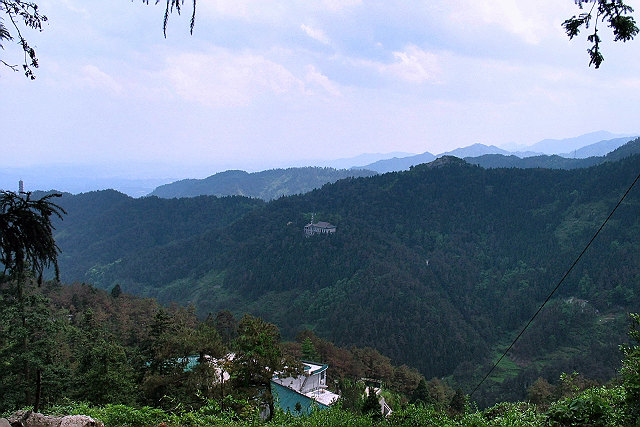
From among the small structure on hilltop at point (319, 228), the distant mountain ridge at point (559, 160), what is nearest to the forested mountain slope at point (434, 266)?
the small structure on hilltop at point (319, 228)

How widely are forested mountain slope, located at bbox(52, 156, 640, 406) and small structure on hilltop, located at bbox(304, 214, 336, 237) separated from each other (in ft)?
6.66

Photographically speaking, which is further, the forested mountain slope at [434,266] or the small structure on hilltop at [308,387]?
the forested mountain slope at [434,266]

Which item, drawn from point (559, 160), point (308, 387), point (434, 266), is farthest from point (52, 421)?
point (559, 160)

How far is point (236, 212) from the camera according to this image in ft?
393

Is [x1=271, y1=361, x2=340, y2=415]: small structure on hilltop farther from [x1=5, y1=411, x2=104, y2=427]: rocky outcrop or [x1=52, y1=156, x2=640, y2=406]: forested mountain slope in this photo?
[x1=52, y1=156, x2=640, y2=406]: forested mountain slope

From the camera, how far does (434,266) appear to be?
78.1 metres

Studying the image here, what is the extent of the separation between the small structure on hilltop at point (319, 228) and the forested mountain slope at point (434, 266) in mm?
2031

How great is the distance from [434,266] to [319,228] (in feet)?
79.5

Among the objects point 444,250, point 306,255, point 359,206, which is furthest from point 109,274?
point 444,250

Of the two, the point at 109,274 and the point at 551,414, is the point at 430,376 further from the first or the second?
the point at 109,274

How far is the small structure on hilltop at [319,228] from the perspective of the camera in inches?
3322

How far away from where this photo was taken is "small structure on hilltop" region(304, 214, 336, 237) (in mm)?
84375

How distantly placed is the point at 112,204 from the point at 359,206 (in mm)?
83254

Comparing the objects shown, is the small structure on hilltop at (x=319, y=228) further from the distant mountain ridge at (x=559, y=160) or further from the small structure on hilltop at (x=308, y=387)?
the small structure on hilltop at (x=308, y=387)
